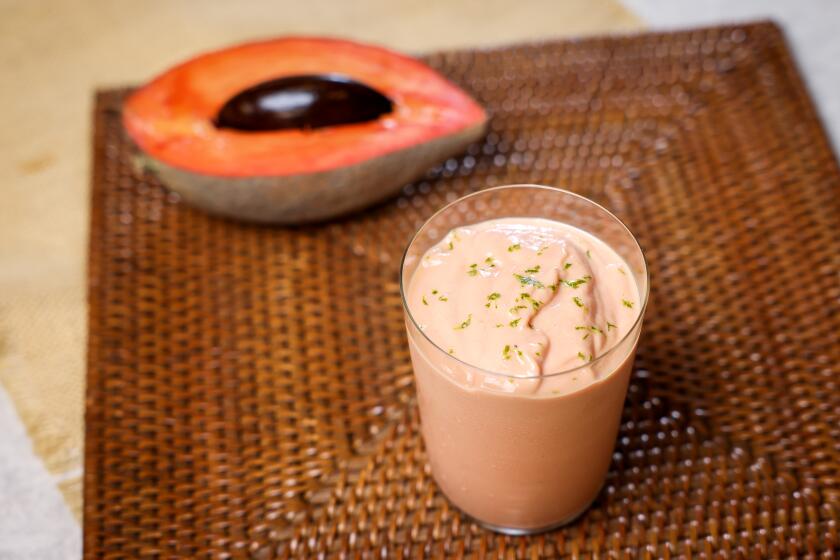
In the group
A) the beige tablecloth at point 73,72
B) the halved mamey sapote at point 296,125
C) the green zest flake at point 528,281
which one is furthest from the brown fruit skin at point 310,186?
the green zest flake at point 528,281

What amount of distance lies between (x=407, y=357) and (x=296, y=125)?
27 centimetres

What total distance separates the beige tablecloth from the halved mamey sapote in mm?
207

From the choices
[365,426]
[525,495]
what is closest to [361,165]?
[365,426]

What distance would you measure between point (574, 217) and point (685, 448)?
238 millimetres

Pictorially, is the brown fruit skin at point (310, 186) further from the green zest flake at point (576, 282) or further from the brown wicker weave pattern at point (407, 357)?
the green zest flake at point (576, 282)

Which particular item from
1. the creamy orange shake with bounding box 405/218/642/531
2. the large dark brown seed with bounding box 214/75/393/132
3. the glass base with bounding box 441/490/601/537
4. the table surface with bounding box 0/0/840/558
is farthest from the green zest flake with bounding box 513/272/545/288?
the table surface with bounding box 0/0/840/558

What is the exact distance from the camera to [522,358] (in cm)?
63

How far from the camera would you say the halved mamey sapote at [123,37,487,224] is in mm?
949

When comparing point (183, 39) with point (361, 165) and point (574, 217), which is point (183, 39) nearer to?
point (361, 165)

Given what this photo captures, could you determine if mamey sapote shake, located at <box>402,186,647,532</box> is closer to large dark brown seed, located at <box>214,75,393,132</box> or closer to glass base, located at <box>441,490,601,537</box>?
glass base, located at <box>441,490,601,537</box>

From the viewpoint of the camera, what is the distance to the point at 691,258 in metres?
0.96

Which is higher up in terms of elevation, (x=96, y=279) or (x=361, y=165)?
(x=361, y=165)

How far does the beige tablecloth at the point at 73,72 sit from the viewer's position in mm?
1009

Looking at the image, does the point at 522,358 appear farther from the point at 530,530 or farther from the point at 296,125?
the point at 296,125
